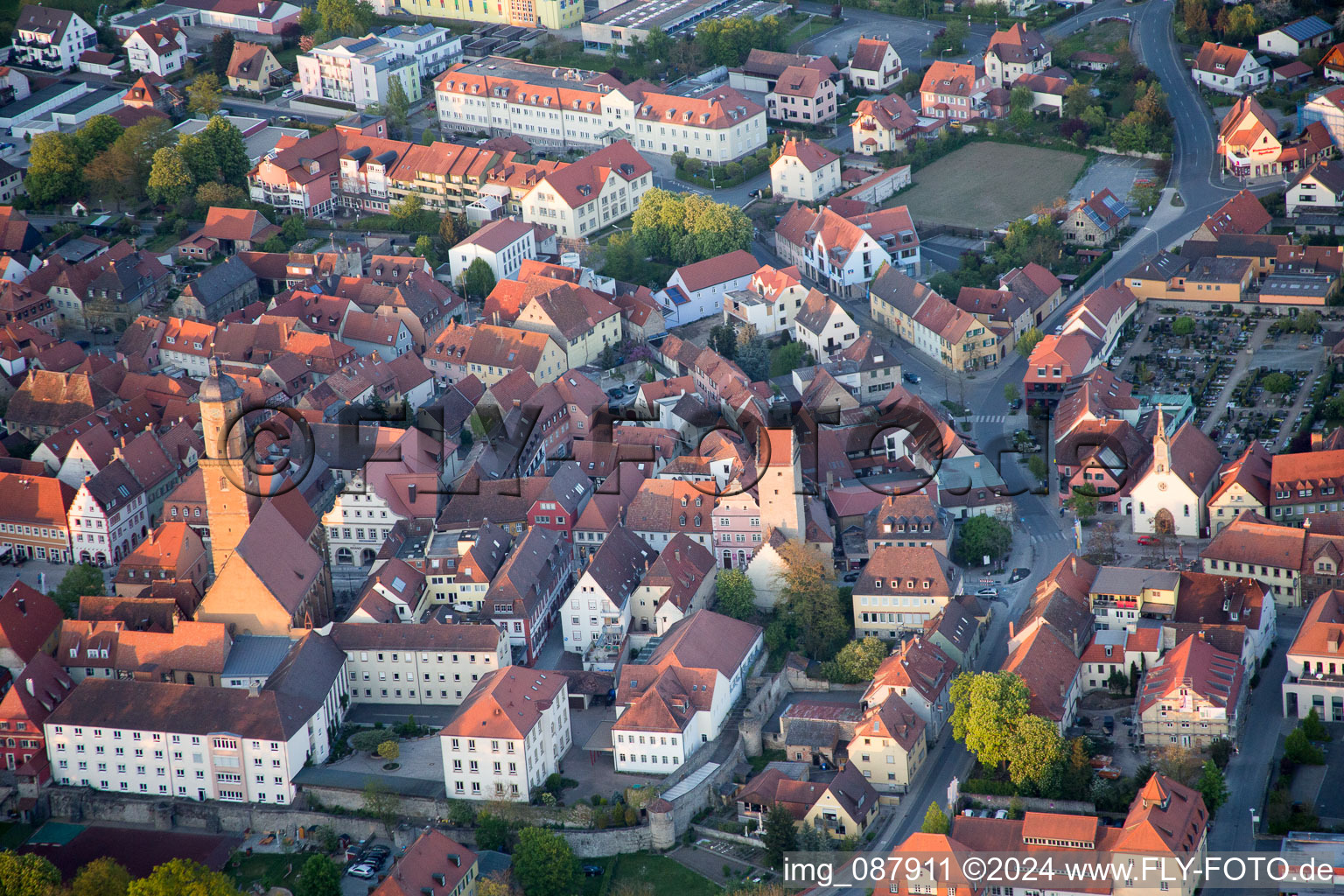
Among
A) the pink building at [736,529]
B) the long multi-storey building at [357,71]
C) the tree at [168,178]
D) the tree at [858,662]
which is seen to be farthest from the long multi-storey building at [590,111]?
the tree at [858,662]

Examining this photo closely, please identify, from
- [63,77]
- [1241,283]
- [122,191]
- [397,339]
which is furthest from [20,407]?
[1241,283]

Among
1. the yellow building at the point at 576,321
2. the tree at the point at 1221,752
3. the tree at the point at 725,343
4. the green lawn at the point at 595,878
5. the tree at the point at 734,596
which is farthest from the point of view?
the yellow building at the point at 576,321

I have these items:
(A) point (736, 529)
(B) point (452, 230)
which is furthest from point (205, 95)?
(A) point (736, 529)

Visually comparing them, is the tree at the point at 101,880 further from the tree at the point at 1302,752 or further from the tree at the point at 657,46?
the tree at the point at 657,46

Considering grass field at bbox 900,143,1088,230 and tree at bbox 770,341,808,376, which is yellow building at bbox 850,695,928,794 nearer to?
tree at bbox 770,341,808,376

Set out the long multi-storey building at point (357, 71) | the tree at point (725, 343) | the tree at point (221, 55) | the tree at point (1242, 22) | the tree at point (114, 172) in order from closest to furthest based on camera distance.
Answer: the tree at point (725, 343), the tree at point (114, 172), the tree at point (1242, 22), the long multi-storey building at point (357, 71), the tree at point (221, 55)

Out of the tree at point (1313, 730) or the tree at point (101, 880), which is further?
the tree at point (1313, 730)

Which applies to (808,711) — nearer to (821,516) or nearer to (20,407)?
(821,516)

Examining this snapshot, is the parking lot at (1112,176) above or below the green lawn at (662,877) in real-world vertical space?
below
